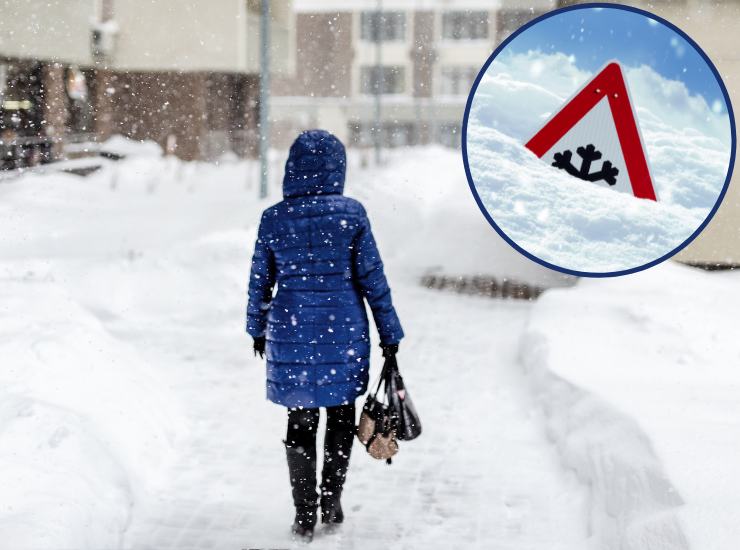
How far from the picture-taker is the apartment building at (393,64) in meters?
47.1

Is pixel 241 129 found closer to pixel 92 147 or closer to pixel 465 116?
pixel 92 147

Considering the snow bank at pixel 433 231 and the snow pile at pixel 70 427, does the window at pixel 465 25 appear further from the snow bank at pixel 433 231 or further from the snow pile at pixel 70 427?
the snow pile at pixel 70 427

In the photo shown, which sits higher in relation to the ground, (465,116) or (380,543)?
(465,116)

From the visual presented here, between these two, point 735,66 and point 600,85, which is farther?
point 735,66

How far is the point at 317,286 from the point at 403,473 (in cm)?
171

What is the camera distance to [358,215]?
3623 mm

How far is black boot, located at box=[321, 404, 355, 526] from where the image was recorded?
154 inches

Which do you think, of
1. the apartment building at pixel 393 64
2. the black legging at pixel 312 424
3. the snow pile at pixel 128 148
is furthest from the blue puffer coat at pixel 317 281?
the apartment building at pixel 393 64

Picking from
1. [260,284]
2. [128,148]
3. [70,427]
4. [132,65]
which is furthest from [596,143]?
[128,148]

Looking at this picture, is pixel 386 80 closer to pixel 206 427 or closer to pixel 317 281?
pixel 206 427

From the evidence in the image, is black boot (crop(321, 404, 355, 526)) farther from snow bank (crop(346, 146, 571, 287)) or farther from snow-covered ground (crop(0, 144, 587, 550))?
snow bank (crop(346, 146, 571, 287))

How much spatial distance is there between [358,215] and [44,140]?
25.7 m

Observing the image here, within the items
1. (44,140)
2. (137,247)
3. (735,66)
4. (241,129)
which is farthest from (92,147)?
(735,66)

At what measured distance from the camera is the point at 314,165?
11.8 ft
